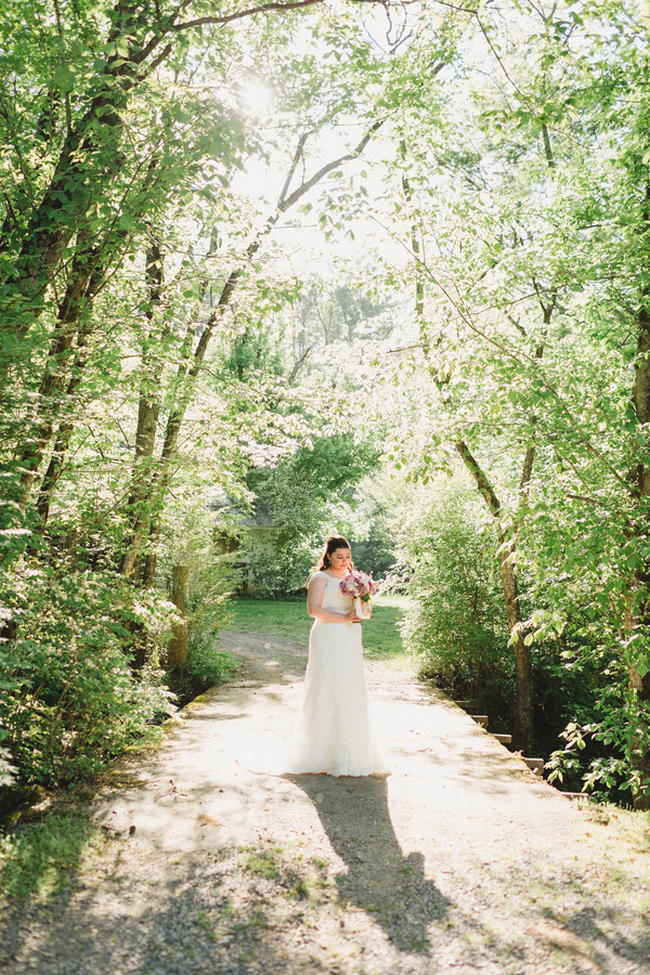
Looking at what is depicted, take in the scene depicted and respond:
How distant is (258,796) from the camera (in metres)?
5.45

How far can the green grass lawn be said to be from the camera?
56.4 ft

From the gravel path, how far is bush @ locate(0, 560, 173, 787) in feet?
1.50

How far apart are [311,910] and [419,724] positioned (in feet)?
17.7

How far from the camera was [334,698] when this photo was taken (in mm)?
6332

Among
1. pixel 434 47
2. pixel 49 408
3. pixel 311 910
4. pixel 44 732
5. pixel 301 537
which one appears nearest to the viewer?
pixel 311 910

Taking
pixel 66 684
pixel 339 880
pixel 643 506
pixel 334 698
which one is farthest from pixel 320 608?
pixel 643 506

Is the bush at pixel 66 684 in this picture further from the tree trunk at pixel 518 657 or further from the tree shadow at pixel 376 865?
the tree trunk at pixel 518 657

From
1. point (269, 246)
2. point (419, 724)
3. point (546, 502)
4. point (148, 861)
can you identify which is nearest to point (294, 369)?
point (269, 246)

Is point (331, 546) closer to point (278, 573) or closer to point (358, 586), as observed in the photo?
point (358, 586)

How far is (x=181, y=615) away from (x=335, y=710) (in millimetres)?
5490

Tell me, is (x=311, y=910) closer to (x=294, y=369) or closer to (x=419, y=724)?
(x=419, y=724)

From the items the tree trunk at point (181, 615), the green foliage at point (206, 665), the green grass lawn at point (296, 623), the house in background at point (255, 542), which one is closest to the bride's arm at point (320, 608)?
the tree trunk at point (181, 615)

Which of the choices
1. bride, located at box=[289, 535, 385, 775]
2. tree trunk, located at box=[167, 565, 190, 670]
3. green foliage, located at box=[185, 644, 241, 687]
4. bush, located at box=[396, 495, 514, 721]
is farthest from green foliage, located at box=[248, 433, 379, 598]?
bride, located at box=[289, 535, 385, 775]

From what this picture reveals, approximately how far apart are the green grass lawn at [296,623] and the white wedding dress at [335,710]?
618 centimetres
